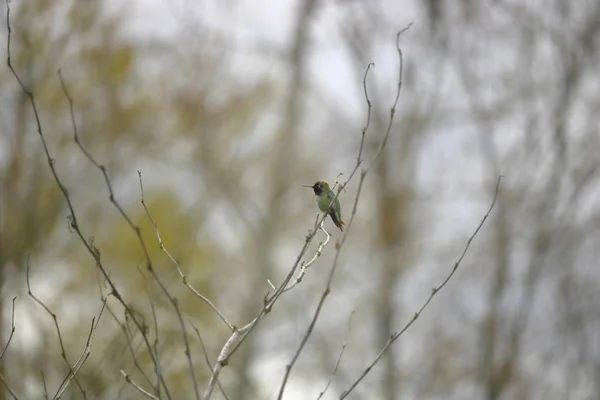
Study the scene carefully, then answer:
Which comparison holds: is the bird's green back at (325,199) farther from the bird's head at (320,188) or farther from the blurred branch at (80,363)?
the blurred branch at (80,363)

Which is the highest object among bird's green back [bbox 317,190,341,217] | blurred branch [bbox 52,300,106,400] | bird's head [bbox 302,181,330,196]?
bird's head [bbox 302,181,330,196]

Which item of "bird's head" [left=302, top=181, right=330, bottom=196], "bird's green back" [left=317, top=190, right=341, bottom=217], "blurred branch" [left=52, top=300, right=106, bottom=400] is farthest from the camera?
"bird's head" [left=302, top=181, right=330, bottom=196]

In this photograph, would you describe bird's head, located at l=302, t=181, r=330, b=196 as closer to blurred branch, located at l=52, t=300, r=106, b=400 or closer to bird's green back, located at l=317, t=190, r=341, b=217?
bird's green back, located at l=317, t=190, r=341, b=217

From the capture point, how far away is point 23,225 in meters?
8.61

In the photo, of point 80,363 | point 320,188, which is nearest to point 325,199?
point 320,188

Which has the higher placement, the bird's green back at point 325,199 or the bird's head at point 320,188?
the bird's head at point 320,188

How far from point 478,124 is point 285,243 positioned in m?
5.48

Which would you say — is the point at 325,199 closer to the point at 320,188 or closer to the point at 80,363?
the point at 320,188

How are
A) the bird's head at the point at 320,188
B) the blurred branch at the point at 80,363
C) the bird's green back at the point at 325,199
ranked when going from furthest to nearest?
the bird's head at the point at 320,188, the bird's green back at the point at 325,199, the blurred branch at the point at 80,363

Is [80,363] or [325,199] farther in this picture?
[325,199]

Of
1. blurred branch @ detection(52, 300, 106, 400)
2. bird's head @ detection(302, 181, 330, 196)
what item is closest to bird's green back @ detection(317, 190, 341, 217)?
bird's head @ detection(302, 181, 330, 196)

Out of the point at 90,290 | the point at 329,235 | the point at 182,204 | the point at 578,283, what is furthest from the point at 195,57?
the point at 329,235

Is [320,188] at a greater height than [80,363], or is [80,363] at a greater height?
[320,188]

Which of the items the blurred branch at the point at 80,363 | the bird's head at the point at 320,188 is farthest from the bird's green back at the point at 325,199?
the blurred branch at the point at 80,363
